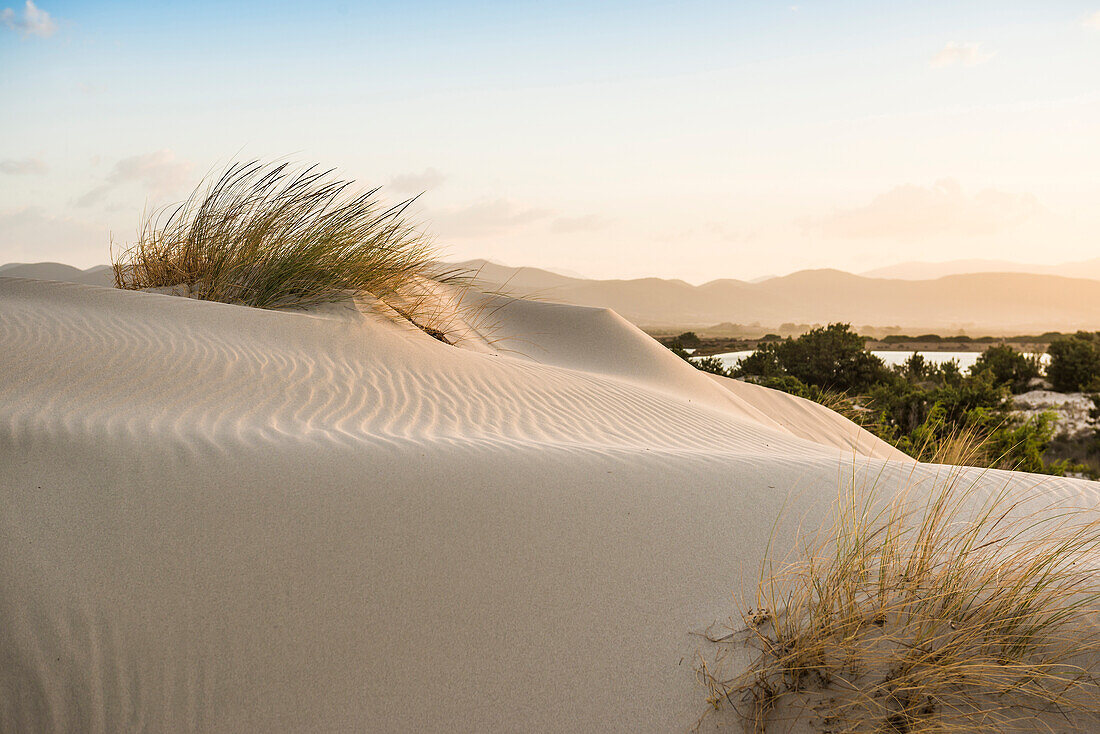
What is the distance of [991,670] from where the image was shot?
1856mm

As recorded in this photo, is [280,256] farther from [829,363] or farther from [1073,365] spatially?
[1073,365]

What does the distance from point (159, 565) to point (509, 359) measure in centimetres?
490

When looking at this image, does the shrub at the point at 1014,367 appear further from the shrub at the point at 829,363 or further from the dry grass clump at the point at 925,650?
the dry grass clump at the point at 925,650

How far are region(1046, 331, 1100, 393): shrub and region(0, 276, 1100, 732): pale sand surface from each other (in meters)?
14.6

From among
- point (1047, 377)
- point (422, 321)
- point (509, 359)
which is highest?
point (422, 321)

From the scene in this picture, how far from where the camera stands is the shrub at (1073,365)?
16.2 metres

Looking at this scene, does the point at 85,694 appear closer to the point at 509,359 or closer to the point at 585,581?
the point at 585,581

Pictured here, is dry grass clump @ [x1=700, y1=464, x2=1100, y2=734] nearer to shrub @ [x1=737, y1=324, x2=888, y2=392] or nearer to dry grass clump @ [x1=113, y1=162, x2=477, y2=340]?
dry grass clump @ [x1=113, y1=162, x2=477, y2=340]

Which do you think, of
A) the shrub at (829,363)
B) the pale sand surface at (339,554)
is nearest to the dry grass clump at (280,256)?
the pale sand surface at (339,554)

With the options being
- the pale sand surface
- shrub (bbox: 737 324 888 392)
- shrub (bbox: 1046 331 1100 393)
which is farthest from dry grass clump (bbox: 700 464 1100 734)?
shrub (bbox: 1046 331 1100 393)

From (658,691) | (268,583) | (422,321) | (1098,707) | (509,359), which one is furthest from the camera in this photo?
(422,321)

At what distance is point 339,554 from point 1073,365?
18489 millimetres

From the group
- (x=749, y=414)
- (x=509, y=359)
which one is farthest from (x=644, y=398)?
(x=749, y=414)

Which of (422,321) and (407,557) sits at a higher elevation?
(422,321)
